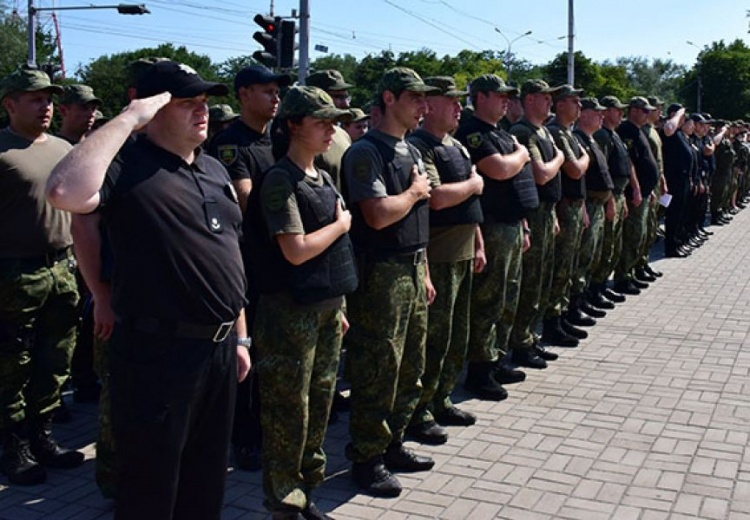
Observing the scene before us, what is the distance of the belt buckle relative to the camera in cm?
287

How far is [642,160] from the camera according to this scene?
9.21 m

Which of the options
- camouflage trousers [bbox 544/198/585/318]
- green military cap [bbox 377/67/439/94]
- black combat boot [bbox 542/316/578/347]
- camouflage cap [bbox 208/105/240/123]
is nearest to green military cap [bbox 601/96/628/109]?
camouflage trousers [bbox 544/198/585/318]

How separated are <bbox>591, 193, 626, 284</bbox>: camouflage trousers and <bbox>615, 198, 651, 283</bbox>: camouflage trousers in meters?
0.48

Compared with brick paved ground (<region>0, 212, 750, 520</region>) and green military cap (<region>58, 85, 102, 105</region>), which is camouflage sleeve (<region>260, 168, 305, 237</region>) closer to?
brick paved ground (<region>0, 212, 750, 520</region>)

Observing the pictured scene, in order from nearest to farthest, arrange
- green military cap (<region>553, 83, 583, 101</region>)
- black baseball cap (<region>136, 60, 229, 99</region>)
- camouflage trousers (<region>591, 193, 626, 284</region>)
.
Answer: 1. black baseball cap (<region>136, 60, 229, 99</region>)
2. green military cap (<region>553, 83, 583, 101</region>)
3. camouflage trousers (<region>591, 193, 626, 284</region>)

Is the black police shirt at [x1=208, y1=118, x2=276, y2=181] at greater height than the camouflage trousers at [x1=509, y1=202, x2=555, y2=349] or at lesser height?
greater

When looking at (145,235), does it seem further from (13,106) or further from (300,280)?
(13,106)

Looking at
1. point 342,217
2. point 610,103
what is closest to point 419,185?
point 342,217

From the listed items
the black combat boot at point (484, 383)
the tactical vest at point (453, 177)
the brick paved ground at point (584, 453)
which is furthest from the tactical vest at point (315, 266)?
the black combat boot at point (484, 383)

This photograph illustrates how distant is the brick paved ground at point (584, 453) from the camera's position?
13.2 ft

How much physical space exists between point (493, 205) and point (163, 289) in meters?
3.34

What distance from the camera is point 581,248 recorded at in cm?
765

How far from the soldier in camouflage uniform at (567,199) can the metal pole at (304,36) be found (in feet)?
19.1

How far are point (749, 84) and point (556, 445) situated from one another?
58464mm
